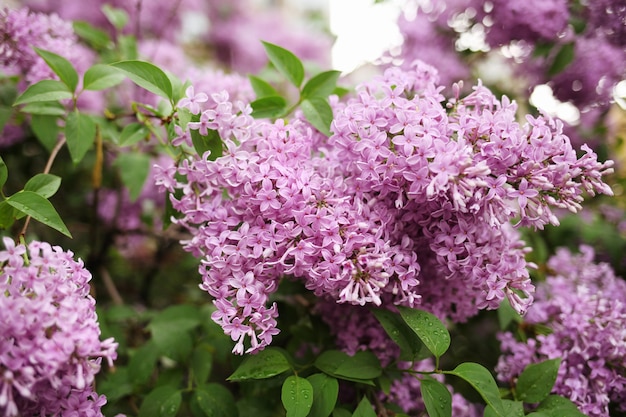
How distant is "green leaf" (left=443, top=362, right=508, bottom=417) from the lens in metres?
0.96

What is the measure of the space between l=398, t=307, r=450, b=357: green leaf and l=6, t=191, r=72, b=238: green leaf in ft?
2.32

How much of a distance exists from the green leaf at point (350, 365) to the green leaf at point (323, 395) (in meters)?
0.03

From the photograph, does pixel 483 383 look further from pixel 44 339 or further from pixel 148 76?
pixel 148 76

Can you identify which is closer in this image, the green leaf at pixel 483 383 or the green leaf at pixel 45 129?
the green leaf at pixel 483 383

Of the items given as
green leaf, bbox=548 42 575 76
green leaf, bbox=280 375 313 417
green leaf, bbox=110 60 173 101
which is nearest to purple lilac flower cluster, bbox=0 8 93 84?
green leaf, bbox=110 60 173 101

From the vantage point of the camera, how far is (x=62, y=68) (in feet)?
3.91

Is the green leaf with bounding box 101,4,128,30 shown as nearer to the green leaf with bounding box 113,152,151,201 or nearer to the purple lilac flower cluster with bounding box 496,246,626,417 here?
the green leaf with bounding box 113,152,151,201

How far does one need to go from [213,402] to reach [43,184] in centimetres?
64

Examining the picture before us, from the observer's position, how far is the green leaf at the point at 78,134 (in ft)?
3.91

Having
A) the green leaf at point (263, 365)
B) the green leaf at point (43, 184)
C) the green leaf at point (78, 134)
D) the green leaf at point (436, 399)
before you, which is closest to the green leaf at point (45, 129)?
the green leaf at point (78, 134)

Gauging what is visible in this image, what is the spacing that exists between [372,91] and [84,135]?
2.38ft

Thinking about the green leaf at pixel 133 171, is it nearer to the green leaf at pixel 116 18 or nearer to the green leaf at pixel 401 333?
the green leaf at pixel 116 18

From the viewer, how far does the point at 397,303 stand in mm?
1008

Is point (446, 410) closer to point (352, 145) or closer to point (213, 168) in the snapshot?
point (352, 145)
